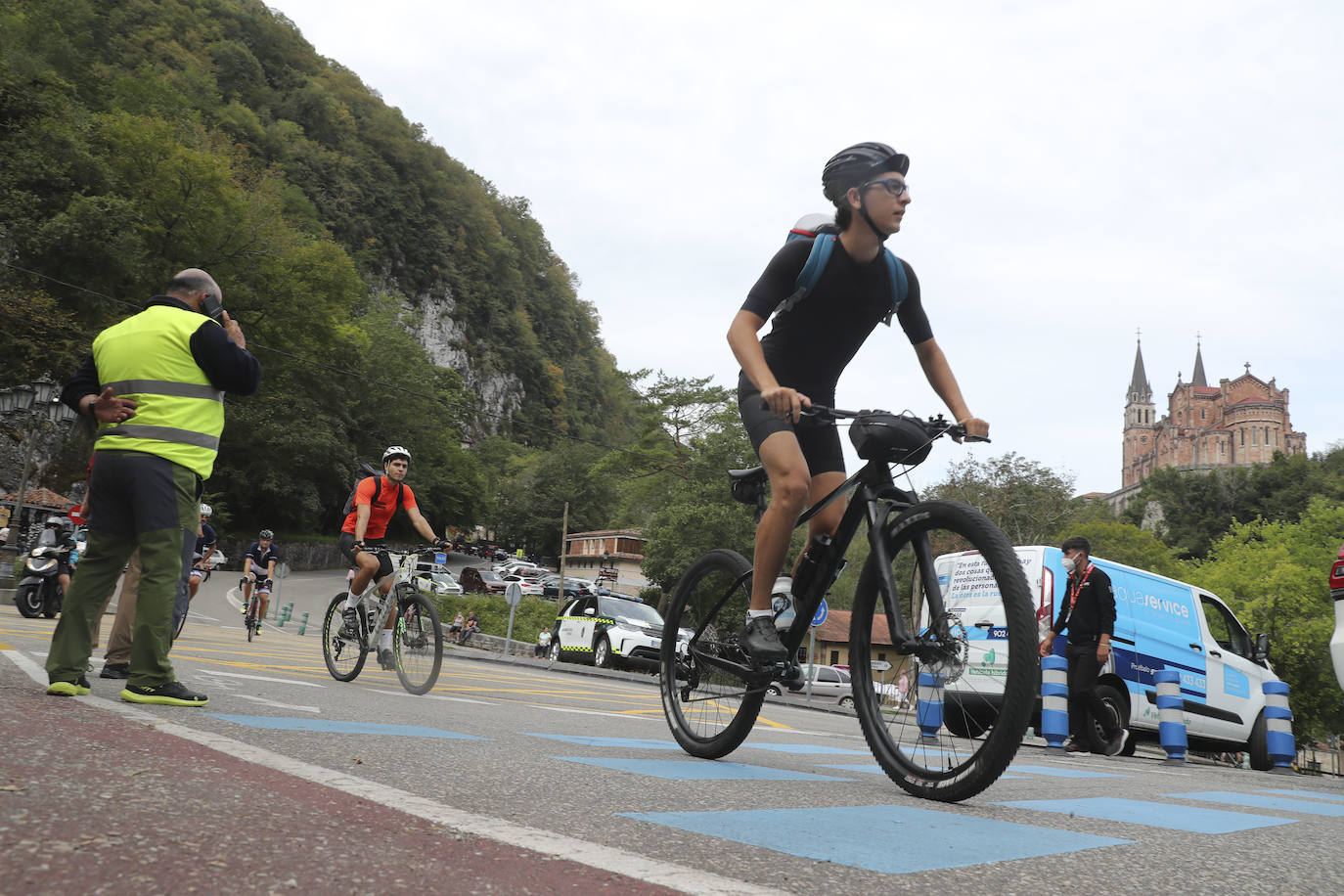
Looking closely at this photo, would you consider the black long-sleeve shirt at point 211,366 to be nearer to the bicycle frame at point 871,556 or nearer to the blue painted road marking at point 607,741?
the blue painted road marking at point 607,741

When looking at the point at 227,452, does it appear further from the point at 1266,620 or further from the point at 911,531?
the point at 911,531

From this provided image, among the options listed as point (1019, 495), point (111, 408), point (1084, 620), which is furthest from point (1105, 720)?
point (1019, 495)

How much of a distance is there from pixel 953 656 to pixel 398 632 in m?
5.76

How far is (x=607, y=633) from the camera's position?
22609mm

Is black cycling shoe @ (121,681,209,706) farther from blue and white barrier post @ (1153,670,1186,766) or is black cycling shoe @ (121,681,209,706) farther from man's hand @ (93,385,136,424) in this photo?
blue and white barrier post @ (1153,670,1186,766)

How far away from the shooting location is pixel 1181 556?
77.3m

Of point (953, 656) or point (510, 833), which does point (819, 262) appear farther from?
point (510, 833)

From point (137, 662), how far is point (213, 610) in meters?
26.6

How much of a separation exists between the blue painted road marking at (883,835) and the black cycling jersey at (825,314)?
5.96 feet

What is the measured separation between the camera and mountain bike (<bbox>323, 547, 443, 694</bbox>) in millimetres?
7340

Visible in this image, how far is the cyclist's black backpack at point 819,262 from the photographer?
11.9ft

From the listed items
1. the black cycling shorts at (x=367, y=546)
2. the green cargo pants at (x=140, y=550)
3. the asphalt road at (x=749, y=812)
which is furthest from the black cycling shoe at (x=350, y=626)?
the green cargo pants at (x=140, y=550)

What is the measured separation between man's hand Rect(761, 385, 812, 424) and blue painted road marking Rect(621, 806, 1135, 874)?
4.14 ft

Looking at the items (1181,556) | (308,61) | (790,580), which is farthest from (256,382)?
(308,61)
